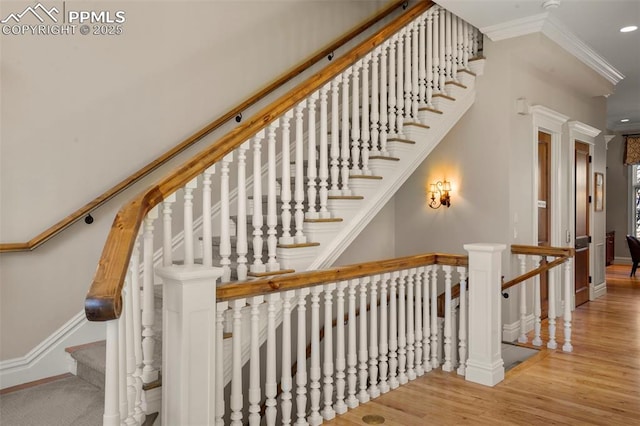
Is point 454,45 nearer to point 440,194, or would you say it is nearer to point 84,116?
point 440,194

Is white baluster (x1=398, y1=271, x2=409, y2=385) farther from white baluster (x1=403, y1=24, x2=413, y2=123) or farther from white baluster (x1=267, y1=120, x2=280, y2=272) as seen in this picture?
white baluster (x1=403, y1=24, x2=413, y2=123)

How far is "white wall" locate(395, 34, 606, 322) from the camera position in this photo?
15.6 feet

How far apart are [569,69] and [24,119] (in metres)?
5.45

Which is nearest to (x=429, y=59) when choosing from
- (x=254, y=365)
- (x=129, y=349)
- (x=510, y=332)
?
(x=510, y=332)

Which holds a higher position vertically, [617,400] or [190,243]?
[190,243]

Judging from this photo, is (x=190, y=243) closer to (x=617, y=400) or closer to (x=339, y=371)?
(x=339, y=371)

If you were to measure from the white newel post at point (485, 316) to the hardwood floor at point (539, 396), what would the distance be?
101 millimetres

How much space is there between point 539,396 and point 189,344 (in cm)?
242

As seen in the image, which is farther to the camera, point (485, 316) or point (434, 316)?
point (434, 316)

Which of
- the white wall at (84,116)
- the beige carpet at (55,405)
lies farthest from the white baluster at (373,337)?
the white wall at (84,116)

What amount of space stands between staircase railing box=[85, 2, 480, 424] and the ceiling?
0.27 m

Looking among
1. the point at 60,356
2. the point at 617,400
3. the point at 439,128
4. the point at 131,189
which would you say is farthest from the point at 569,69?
the point at 60,356

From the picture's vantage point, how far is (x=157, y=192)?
7.05ft

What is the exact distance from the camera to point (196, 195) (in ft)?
12.4
